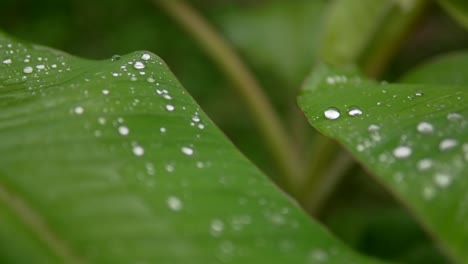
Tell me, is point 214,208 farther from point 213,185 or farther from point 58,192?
point 58,192

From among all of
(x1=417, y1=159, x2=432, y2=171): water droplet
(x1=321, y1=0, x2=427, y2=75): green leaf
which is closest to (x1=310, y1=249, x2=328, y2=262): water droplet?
(x1=417, y1=159, x2=432, y2=171): water droplet

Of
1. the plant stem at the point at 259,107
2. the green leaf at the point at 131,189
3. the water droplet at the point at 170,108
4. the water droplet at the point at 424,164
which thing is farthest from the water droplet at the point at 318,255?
the plant stem at the point at 259,107

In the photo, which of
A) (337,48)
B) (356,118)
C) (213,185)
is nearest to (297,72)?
(337,48)

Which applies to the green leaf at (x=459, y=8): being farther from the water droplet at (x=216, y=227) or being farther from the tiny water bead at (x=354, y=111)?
the water droplet at (x=216, y=227)

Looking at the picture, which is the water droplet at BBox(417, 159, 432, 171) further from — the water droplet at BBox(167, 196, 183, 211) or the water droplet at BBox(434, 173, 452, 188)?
the water droplet at BBox(167, 196, 183, 211)

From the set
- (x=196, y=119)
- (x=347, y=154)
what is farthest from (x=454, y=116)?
(x=347, y=154)

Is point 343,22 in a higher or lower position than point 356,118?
lower
